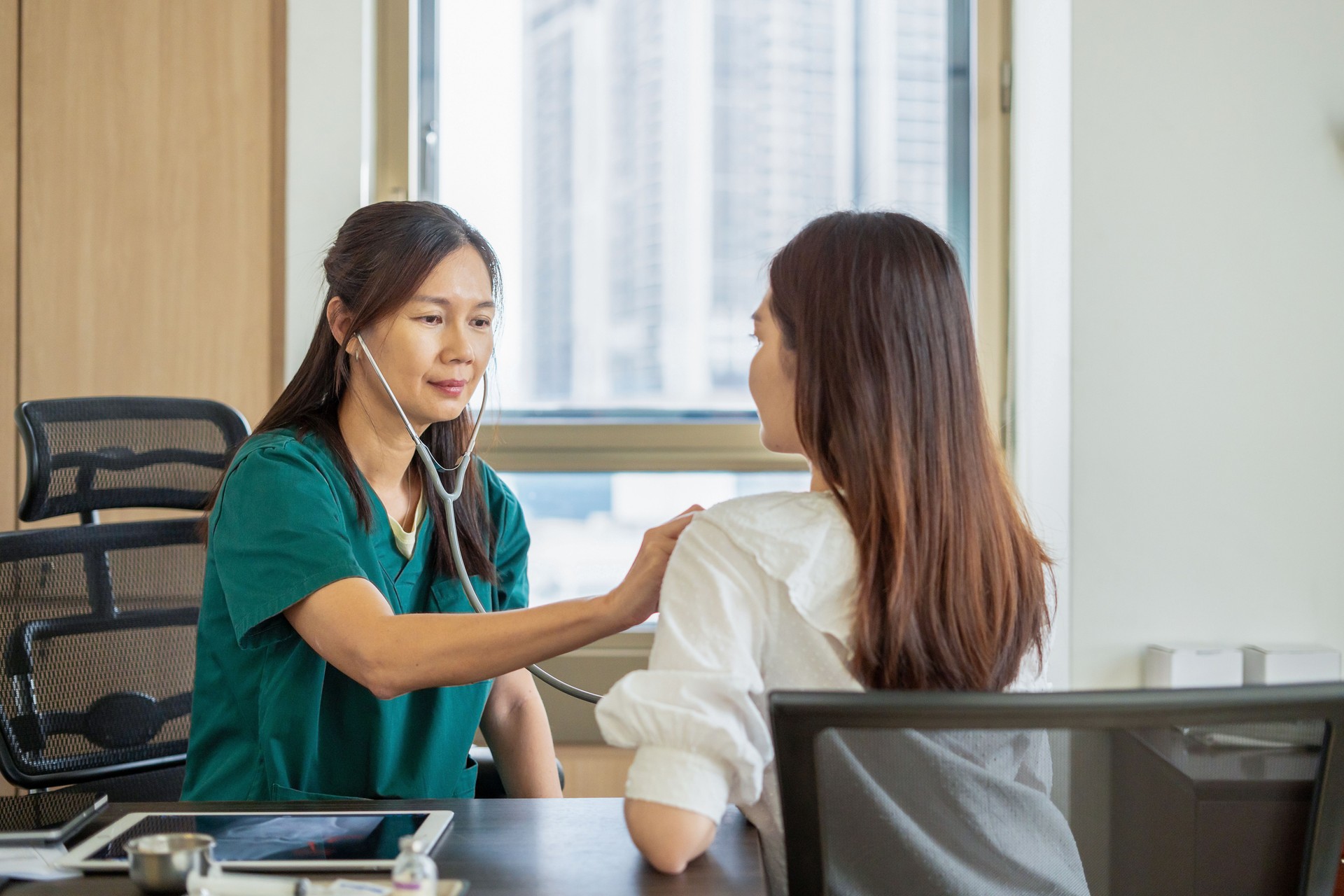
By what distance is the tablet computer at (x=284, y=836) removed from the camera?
809 mm

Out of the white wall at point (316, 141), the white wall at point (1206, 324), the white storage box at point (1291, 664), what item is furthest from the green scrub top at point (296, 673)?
the white storage box at point (1291, 664)

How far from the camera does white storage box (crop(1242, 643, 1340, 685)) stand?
196 centimetres

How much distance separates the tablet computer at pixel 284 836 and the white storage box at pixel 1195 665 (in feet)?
5.00

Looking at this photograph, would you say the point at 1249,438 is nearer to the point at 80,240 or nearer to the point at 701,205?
the point at 701,205

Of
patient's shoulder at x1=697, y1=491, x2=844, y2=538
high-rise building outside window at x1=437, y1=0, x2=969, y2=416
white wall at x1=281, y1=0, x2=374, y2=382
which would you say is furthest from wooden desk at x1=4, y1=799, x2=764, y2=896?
high-rise building outside window at x1=437, y1=0, x2=969, y2=416

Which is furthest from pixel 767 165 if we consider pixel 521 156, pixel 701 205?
pixel 521 156

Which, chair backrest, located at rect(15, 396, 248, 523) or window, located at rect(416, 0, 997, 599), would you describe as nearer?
chair backrest, located at rect(15, 396, 248, 523)

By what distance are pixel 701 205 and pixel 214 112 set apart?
101cm

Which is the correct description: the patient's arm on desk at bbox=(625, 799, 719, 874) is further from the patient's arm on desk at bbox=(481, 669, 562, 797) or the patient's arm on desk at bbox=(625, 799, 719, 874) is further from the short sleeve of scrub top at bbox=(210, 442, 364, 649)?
→ the patient's arm on desk at bbox=(481, 669, 562, 797)

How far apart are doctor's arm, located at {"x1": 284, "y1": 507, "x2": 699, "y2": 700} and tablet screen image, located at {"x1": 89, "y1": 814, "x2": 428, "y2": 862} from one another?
0.18 m

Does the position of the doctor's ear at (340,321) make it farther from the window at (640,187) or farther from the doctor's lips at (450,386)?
the window at (640,187)

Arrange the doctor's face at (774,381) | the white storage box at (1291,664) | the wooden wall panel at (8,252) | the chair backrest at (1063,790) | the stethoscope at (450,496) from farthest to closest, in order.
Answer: the wooden wall panel at (8,252) < the white storage box at (1291,664) < the stethoscope at (450,496) < the doctor's face at (774,381) < the chair backrest at (1063,790)

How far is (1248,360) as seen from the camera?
203 centimetres

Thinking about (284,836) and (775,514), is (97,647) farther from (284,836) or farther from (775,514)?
(775,514)
